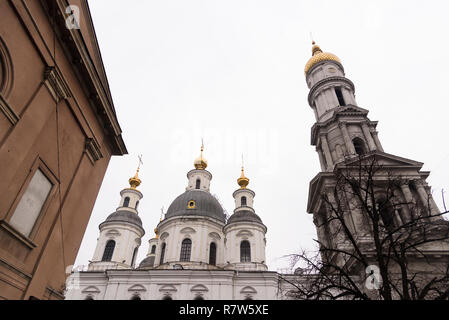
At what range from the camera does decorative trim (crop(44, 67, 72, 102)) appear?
7.73 m

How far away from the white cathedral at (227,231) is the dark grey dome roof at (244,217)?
→ 170 millimetres

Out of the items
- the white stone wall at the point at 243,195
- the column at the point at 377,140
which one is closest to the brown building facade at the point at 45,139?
the column at the point at 377,140

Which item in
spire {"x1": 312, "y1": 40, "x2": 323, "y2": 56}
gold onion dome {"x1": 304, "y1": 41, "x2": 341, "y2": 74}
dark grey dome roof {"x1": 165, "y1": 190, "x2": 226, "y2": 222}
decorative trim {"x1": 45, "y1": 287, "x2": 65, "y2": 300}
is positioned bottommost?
decorative trim {"x1": 45, "y1": 287, "x2": 65, "y2": 300}

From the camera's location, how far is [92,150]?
10266 millimetres

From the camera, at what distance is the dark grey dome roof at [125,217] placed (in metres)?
37.3

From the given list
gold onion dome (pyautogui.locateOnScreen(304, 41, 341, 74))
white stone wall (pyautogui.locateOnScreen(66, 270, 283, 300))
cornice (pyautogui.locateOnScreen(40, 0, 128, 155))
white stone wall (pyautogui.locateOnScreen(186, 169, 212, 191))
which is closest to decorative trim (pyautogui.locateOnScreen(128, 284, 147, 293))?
white stone wall (pyautogui.locateOnScreen(66, 270, 283, 300))

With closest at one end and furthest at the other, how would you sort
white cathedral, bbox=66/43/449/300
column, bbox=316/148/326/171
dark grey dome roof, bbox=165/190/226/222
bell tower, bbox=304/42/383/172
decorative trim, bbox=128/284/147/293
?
white cathedral, bbox=66/43/449/300
bell tower, bbox=304/42/383/172
column, bbox=316/148/326/171
decorative trim, bbox=128/284/147/293
dark grey dome roof, bbox=165/190/226/222

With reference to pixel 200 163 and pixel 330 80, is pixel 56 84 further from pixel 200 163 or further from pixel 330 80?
pixel 200 163

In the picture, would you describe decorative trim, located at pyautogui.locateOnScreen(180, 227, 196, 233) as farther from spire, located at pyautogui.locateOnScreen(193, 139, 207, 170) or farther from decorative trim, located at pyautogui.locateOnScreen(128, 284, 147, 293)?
spire, located at pyautogui.locateOnScreen(193, 139, 207, 170)

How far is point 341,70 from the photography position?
3209 centimetres

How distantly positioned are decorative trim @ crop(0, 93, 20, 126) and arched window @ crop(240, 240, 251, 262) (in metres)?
29.4

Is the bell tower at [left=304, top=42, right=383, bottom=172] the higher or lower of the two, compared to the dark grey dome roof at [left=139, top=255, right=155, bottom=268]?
higher
